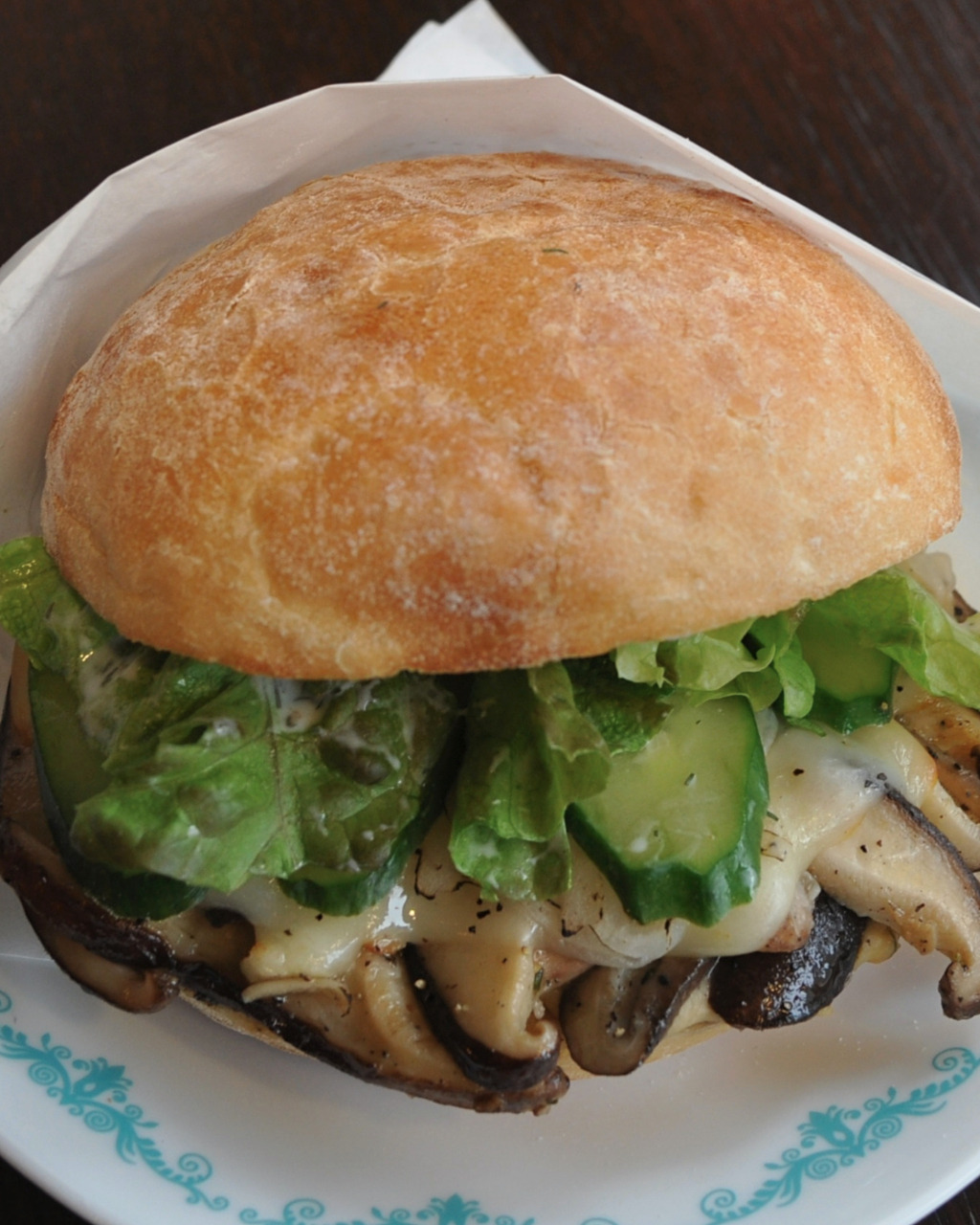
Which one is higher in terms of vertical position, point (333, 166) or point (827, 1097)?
point (333, 166)

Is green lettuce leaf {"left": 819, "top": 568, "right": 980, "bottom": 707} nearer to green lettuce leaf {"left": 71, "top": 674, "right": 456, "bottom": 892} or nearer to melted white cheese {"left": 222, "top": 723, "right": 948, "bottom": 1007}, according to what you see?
melted white cheese {"left": 222, "top": 723, "right": 948, "bottom": 1007}

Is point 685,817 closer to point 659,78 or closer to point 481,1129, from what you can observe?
point 481,1129

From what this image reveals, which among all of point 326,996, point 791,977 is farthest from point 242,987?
point 791,977

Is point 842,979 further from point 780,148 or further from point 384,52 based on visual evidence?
point 384,52

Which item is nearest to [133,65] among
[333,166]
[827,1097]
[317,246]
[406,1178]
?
[333,166]

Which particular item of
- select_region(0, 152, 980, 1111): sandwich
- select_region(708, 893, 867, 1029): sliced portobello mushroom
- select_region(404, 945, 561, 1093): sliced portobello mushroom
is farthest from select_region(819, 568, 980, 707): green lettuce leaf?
select_region(404, 945, 561, 1093): sliced portobello mushroom

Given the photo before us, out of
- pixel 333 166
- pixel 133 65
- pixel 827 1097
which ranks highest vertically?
pixel 133 65

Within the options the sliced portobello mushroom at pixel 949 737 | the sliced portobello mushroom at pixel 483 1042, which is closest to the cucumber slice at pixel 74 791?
the sliced portobello mushroom at pixel 483 1042
